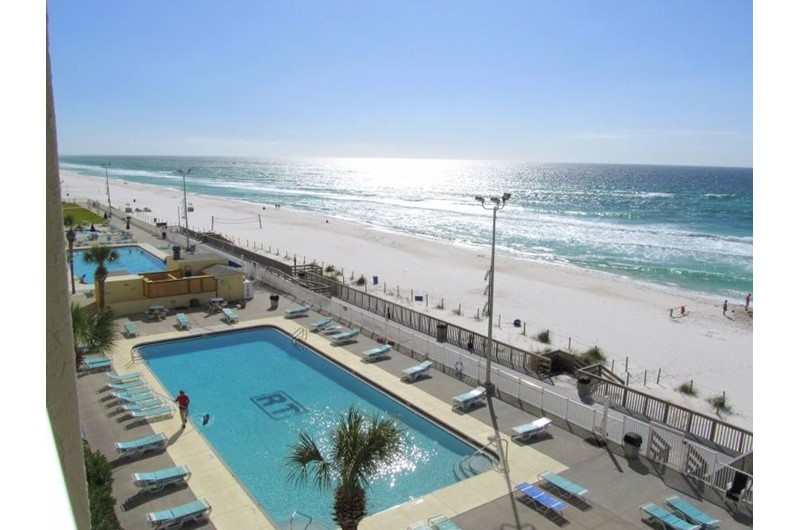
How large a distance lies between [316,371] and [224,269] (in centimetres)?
1087

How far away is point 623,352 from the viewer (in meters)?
25.2

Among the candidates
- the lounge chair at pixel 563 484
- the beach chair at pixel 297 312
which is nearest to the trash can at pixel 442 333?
the beach chair at pixel 297 312

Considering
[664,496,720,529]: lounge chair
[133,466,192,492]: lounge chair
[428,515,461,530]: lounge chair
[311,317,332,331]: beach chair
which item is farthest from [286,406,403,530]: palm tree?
[311,317,332,331]: beach chair

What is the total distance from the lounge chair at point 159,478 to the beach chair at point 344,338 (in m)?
9.79

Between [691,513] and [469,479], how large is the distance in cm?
455

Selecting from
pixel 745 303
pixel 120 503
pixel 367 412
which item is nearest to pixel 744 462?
pixel 367 412

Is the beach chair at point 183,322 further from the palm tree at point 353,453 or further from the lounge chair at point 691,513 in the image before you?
the lounge chair at point 691,513

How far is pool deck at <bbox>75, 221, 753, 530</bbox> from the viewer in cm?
1120

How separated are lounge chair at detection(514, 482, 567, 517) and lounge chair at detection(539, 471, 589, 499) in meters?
0.34

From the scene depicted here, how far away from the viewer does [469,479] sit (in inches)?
506

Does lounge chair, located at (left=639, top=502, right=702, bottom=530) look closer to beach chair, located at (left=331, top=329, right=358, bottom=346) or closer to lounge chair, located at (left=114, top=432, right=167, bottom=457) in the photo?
lounge chair, located at (left=114, top=432, right=167, bottom=457)

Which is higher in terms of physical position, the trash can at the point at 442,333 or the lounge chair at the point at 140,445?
the trash can at the point at 442,333

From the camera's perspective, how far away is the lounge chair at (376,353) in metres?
20.1

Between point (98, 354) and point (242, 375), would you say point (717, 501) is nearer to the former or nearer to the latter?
point (242, 375)
